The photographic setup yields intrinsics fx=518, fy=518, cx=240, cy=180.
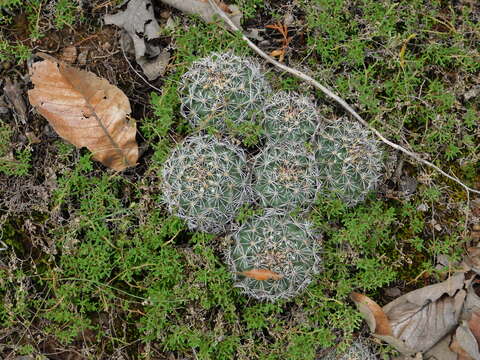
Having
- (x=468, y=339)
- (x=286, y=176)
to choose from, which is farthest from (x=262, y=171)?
(x=468, y=339)

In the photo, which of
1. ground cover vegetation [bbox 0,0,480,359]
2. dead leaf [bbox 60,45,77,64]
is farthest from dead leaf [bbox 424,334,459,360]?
dead leaf [bbox 60,45,77,64]

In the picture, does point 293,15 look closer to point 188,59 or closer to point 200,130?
point 188,59

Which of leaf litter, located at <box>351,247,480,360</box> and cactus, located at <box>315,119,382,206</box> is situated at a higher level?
cactus, located at <box>315,119,382,206</box>

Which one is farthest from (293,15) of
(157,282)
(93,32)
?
(157,282)

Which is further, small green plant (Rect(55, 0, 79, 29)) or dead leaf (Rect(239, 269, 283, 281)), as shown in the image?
small green plant (Rect(55, 0, 79, 29))

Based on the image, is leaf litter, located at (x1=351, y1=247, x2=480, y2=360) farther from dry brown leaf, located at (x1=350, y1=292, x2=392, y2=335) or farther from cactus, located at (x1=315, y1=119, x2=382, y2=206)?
cactus, located at (x1=315, y1=119, x2=382, y2=206)

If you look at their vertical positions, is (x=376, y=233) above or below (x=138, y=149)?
below

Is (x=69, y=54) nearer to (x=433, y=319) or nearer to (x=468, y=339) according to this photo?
(x=433, y=319)
